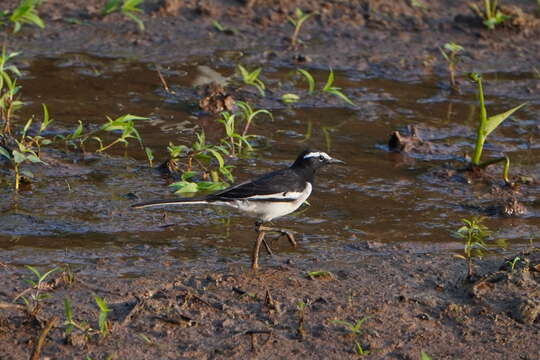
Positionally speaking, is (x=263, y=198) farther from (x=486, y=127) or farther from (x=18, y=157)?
(x=486, y=127)

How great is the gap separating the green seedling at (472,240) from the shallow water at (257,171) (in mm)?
157

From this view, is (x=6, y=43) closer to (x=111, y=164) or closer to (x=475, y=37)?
(x=111, y=164)

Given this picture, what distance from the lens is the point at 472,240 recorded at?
7.89 meters

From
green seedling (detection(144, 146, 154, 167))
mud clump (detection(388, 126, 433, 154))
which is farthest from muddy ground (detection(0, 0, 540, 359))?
mud clump (detection(388, 126, 433, 154))

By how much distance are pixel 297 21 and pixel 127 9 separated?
2345 mm

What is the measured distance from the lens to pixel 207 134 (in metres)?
10.3

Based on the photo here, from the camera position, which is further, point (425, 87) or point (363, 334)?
point (425, 87)

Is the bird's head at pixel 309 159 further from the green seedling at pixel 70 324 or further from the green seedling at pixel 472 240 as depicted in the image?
the green seedling at pixel 70 324

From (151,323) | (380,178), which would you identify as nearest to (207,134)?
(380,178)

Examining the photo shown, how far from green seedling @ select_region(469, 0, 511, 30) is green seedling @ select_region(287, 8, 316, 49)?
2.33 meters

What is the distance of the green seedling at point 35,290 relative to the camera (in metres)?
6.09

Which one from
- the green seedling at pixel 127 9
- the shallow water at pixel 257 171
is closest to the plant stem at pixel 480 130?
the shallow water at pixel 257 171

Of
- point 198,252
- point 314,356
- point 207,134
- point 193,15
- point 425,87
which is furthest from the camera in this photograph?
point 193,15

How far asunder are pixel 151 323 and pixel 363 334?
1.37 m
